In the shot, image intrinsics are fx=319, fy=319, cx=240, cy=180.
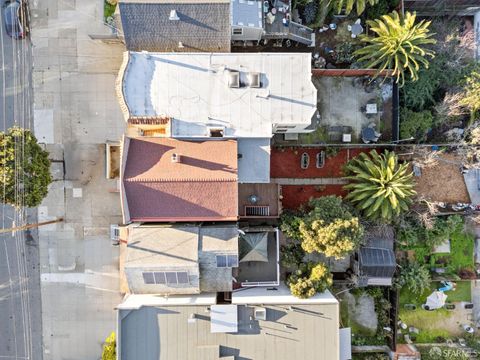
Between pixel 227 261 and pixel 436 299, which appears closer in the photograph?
pixel 227 261

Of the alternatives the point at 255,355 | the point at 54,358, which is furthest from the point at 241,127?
the point at 54,358

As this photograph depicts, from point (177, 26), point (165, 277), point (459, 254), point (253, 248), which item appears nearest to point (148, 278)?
point (165, 277)

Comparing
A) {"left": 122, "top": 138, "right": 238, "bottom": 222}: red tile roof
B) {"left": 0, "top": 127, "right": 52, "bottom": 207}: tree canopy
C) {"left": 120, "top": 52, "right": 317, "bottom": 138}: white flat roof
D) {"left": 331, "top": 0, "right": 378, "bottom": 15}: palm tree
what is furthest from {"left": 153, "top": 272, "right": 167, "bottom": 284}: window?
{"left": 331, "top": 0, "right": 378, "bottom": 15}: palm tree

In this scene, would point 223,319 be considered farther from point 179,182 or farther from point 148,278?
point 179,182

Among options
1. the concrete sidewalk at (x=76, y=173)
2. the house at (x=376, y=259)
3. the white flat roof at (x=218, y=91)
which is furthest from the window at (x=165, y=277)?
the house at (x=376, y=259)

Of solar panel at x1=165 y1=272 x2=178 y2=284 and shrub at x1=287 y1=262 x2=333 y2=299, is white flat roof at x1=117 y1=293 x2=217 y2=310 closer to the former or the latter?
solar panel at x1=165 y1=272 x2=178 y2=284

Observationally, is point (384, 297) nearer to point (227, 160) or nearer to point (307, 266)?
point (307, 266)

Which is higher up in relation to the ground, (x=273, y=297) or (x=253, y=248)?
(x=253, y=248)
